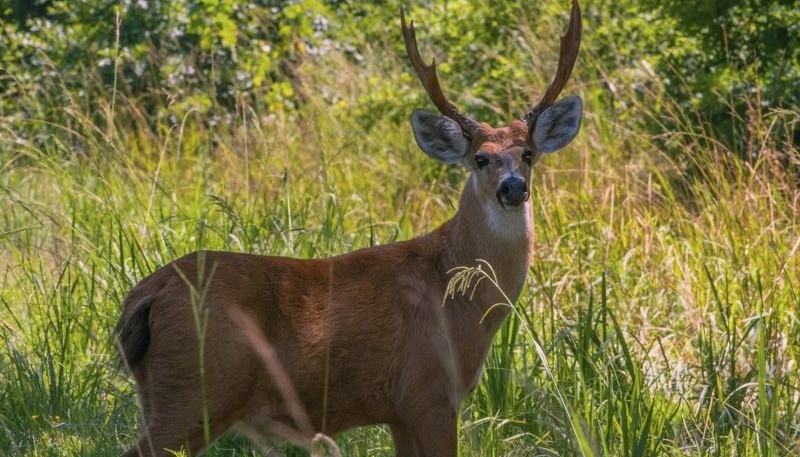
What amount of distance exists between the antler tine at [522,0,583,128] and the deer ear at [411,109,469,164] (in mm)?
264

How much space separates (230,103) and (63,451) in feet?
22.0

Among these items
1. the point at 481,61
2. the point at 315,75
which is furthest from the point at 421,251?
the point at 315,75

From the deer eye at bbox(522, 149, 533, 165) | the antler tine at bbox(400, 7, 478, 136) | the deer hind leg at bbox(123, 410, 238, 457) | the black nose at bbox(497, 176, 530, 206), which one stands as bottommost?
the deer hind leg at bbox(123, 410, 238, 457)

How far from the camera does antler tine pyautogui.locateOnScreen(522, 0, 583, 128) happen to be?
497 centimetres

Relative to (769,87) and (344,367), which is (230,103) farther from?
(344,367)

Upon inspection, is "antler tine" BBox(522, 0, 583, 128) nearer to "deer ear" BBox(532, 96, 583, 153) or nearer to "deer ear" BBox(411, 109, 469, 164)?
"deer ear" BBox(532, 96, 583, 153)

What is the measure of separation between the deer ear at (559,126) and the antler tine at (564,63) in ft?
0.15

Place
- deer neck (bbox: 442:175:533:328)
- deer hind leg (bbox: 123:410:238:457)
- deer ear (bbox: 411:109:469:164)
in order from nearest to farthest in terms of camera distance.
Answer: deer hind leg (bbox: 123:410:238:457) → deer neck (bbox: 442:175:533:328) → deer ear (bbox: 411:109:469:164)

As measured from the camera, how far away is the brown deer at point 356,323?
406cm

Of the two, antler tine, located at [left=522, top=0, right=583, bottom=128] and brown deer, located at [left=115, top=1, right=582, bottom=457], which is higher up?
antler tine, located at [left=522, top=0, right=583, bottom=128]

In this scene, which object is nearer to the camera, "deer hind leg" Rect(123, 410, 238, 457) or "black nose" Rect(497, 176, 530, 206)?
"deer hind leg" Rect(123, 410, 238, 457)

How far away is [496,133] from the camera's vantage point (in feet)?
16.1

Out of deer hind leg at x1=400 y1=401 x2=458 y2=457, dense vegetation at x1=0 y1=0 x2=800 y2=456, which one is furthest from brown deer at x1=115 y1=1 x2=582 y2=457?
dense vegetation at x1=0 y1=0 x2=800 y2=456

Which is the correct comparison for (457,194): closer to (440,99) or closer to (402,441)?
(440,99)
